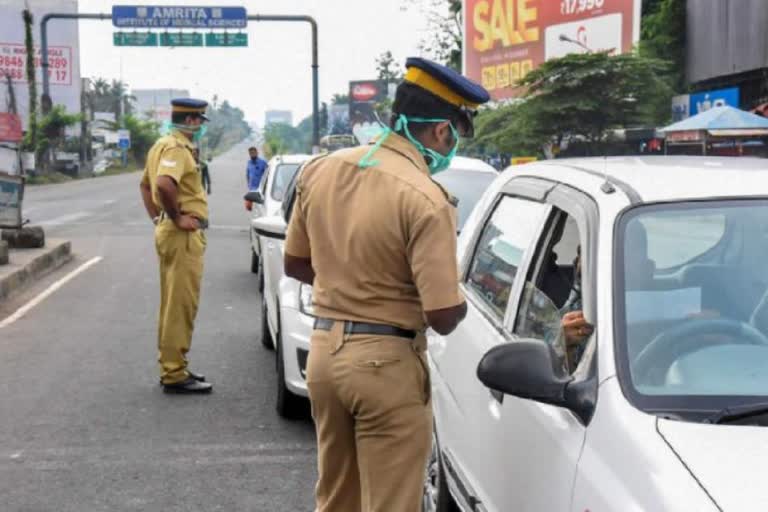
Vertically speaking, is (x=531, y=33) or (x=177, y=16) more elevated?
(x=177, y=16)

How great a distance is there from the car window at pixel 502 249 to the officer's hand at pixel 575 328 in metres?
0.51

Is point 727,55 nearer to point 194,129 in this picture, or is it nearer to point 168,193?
point 194,129

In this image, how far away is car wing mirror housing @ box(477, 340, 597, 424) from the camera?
2.47 m

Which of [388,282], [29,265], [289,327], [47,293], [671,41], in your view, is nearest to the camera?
[388,282]

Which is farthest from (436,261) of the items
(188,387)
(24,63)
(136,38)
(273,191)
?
(24,63)

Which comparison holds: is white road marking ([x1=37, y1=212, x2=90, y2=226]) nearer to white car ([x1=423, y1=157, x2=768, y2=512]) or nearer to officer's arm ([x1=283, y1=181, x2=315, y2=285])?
officer's arm ([x1=283, y1=181, x2=315, y2=285])

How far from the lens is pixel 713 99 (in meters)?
21.2

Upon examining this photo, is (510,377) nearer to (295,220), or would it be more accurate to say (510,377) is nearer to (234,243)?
(295,220)

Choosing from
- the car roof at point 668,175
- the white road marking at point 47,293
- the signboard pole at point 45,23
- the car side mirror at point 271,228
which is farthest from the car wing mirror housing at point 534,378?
the signboard pole at point 45,23

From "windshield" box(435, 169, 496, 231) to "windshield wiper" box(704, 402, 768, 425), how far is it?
4.82 metres

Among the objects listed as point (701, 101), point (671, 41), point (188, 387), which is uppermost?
point (671, 41)

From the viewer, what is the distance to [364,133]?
12805mm

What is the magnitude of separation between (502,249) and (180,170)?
10.3ft

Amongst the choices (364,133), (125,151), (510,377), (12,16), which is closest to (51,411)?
(510,377)
